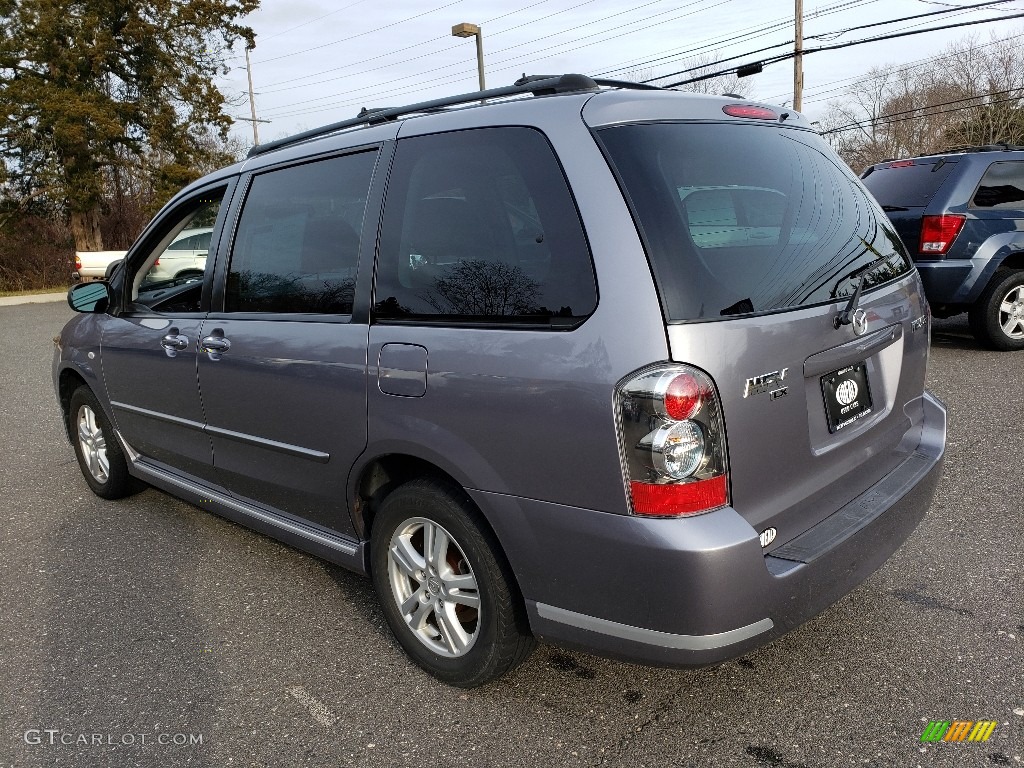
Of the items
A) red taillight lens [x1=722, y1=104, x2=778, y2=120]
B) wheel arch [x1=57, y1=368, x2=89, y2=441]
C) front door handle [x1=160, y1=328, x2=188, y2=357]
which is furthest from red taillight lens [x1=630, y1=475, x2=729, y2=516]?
wheel arch [x1=57, y1=368, x2=89, y2=441]

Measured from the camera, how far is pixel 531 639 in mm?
2570

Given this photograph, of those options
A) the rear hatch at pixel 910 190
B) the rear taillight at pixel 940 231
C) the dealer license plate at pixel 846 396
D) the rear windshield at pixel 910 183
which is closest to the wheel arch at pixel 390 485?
the dealer license plate at pixel 846 396

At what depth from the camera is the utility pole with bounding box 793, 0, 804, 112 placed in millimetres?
19078

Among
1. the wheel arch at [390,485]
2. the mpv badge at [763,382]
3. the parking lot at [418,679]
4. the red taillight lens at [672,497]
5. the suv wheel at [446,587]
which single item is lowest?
the parking lot at [418,679]

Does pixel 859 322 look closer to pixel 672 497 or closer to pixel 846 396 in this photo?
pixel 846 396

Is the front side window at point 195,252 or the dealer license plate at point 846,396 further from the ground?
the front side window at point 195,252

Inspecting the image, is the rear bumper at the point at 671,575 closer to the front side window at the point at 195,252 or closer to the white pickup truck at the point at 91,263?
the front side window at the point at 195,252

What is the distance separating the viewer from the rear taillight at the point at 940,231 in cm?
725

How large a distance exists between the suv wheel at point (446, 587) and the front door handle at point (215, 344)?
1070 mm

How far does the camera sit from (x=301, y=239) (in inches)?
126

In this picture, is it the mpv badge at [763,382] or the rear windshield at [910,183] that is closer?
the mpv badge at [763,382]

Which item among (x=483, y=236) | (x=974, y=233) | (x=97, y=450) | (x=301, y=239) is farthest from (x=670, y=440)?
(x=974, y=233)

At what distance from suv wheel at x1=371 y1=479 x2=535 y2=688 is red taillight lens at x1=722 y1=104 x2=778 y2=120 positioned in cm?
151

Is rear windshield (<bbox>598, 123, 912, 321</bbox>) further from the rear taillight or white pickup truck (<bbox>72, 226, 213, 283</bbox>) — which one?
the rear taillight
